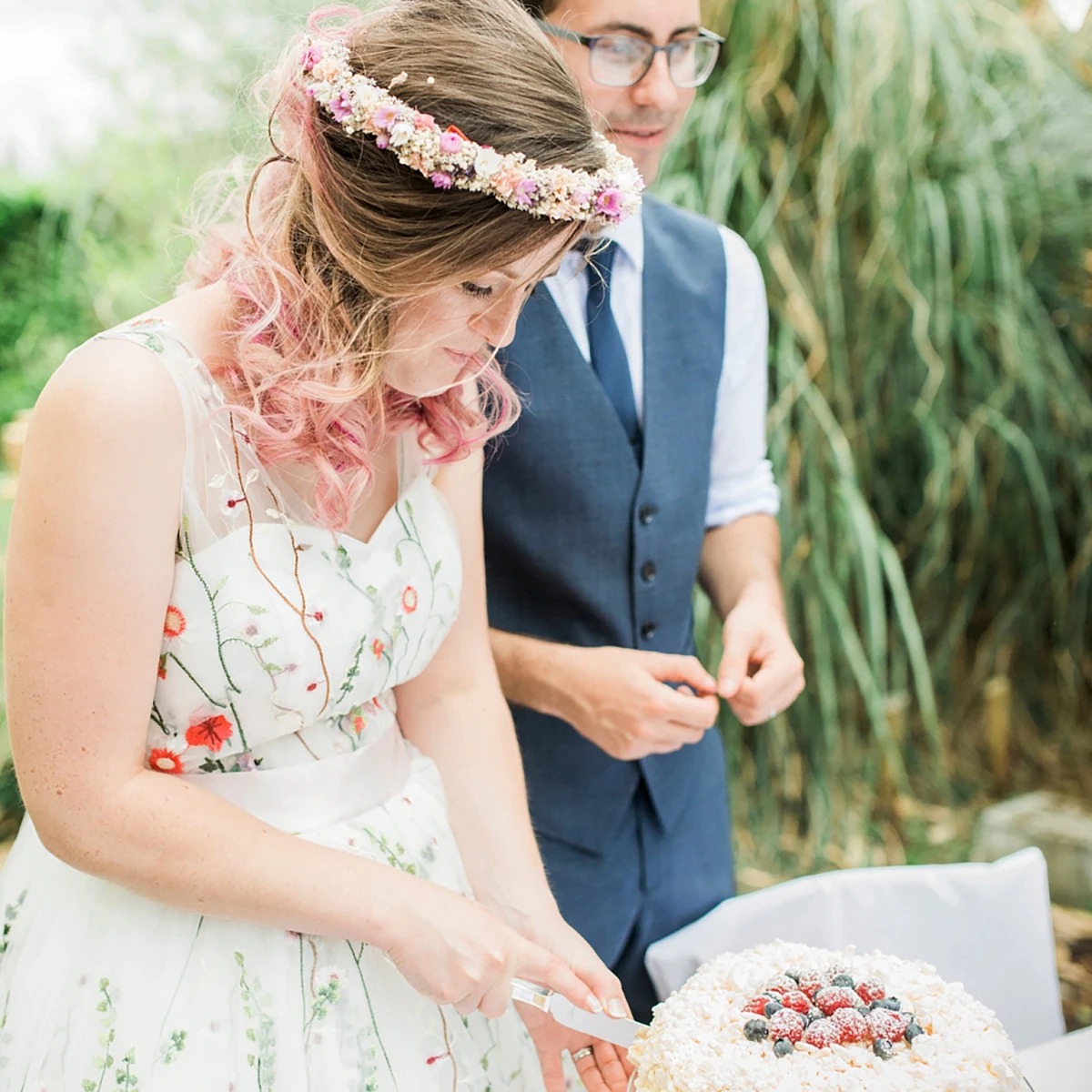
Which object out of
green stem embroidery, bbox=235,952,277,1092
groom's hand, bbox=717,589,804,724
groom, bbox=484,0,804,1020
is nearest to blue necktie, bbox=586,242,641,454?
groom, bbox=484,0,804,1020

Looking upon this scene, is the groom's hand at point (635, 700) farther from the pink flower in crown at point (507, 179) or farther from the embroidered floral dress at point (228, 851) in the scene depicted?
the pink flower in crown at point (507, 179)

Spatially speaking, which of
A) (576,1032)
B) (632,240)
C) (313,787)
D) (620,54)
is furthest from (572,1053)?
(620,54)

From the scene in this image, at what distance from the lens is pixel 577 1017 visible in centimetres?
102

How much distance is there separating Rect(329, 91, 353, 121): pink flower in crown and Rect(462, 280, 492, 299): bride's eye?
0.52 feet

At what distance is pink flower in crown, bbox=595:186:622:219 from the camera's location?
3.05 feet

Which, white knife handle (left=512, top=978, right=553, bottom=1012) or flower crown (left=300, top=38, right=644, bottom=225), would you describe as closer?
flower crown (left=300, top=38, right=644, bottom=225)

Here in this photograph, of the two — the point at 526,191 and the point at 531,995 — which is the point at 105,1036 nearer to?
the point at 531,995

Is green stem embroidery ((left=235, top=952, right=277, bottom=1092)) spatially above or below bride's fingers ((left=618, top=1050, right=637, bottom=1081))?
above

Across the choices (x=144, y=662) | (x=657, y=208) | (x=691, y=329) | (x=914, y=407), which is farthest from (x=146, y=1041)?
(x=914, y=407)

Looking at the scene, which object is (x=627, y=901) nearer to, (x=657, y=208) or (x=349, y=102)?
(x=657, y=208)

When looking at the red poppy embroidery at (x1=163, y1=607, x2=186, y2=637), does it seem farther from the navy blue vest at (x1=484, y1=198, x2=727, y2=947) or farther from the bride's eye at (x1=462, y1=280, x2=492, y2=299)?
the navy blue vest at (x1=484, y1=198, x2=727, y2=947)

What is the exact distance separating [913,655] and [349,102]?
6.43 feet

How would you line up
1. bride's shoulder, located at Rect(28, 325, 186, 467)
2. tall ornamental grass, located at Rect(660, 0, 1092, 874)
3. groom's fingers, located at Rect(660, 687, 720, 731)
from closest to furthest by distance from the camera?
bride's shoulder, located at Rect(28, 325, 186, 467) < groom's fingers, located at Rect(660, 687, 720, 731) < tall ornamental grass, located at Rect(660, 0, 1092, 874)

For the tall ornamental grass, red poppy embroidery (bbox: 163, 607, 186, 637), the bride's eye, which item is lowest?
the tall ornamental grass
